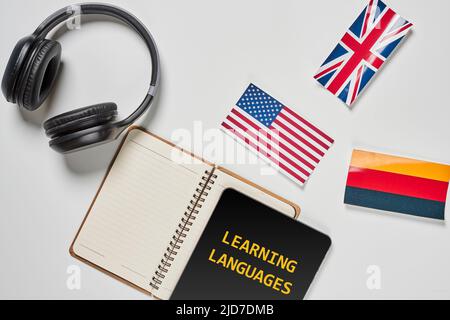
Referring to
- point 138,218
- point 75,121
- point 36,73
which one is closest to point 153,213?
point 138,218

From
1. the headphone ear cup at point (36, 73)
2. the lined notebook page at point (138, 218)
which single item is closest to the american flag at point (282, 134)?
the lined notebook page at point (138, 218)

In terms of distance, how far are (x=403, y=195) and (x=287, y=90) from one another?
34 cm

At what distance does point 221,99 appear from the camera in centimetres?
93

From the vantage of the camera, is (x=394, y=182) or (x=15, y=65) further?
(x=394, y=182)

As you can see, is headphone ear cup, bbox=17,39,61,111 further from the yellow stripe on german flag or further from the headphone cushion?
the yellow stripe on german flag

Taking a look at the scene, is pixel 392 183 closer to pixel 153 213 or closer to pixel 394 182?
pixel 394 182

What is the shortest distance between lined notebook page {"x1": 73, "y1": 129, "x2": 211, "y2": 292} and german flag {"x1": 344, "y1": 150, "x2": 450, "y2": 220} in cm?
32

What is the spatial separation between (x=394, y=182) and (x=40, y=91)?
762 mm

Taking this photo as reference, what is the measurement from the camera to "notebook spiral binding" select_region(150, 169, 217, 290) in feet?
3.03

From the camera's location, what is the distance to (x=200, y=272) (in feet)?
3.04

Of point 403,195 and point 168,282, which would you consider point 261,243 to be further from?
point 403,195

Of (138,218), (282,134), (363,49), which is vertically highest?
(363,49)

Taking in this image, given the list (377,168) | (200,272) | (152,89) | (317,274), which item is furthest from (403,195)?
(152,89)

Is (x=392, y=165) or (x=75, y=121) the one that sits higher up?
(x=392, y=165)
